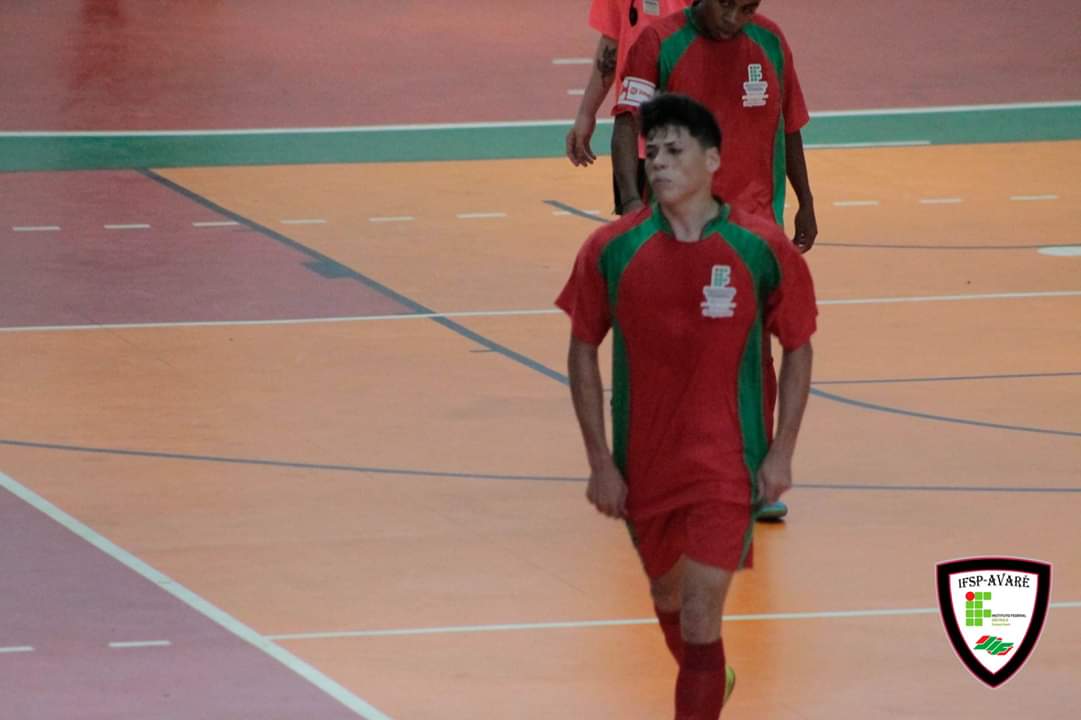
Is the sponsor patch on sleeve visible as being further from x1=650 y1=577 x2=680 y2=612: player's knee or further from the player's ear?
x1=650 y1=577 x2=680 y2=612: player's knee

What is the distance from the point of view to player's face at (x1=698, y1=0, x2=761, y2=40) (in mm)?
8414

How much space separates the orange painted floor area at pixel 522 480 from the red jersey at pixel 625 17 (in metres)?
1.73

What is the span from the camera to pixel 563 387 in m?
11.7

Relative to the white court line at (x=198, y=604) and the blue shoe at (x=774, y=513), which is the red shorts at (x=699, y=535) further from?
the blue shoe at (x=774, y=513)

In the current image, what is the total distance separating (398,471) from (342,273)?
4.91 metres

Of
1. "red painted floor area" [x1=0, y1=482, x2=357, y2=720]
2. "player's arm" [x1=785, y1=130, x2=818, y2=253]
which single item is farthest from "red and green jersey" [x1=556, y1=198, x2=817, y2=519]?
"player's arm" [x1=785, y1=130, x2=818, y2=253]

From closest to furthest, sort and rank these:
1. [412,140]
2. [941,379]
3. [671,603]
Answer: [671,603]
[941,379]
[412,140]

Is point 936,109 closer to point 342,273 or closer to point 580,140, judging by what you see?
point 342,273

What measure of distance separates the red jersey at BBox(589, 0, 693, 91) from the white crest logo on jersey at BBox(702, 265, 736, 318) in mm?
3246

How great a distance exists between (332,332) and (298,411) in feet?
6.35

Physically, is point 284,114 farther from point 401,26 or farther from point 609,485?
point 609,485

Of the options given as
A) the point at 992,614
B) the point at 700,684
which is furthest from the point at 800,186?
the point at 700,684

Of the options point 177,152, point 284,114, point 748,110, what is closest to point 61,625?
point 748,110

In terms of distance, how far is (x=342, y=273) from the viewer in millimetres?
14812
